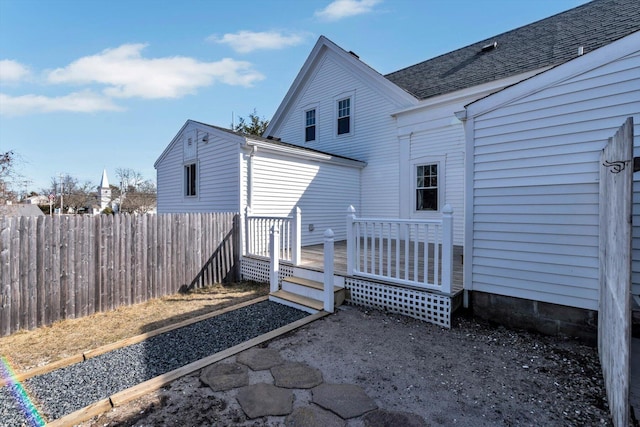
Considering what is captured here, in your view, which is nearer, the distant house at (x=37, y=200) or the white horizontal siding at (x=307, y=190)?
the white horizontal siding at (x=307, y=190)

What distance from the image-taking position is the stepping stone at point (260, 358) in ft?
9.79

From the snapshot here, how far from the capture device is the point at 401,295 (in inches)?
171

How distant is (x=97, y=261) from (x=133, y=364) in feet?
8.65

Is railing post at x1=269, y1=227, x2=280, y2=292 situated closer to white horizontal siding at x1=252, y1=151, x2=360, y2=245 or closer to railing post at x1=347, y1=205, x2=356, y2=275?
railing post at x1=347, y1=205, x2=356, y2=275

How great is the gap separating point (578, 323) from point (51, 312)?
281 inches

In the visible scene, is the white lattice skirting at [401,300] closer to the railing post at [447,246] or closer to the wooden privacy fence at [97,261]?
the railing post at [447,246]

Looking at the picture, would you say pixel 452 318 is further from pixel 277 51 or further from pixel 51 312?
pixel 277 51

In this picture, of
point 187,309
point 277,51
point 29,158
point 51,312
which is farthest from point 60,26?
point 187,309

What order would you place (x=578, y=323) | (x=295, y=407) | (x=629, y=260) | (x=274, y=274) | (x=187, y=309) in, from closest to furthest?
(x=629, y=260) → (x=295, y=407) → (x=578, y=323) → (x=187, y=309) → (x=274, y=274)

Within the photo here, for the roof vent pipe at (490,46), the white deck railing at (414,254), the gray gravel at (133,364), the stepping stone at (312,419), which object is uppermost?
the roof vent pipe at (490,46)

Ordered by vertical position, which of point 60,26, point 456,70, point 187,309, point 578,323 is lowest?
point 187,309

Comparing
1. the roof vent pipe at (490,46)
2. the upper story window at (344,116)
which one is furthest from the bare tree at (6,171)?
the roof vent pipe at (490,46)

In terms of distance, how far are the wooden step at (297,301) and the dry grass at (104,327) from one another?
29.7 inches

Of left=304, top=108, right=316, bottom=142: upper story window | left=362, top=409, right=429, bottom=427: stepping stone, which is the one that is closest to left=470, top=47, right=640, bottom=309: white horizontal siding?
left=362, top=409, right=429, bottom=427: stepping stone
